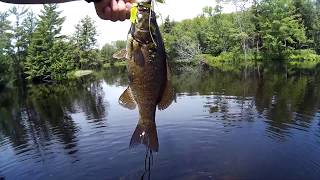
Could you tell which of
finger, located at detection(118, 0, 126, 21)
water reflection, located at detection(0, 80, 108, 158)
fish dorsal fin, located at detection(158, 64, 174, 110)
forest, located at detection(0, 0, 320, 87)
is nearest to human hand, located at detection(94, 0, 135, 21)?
finger, located at detection(118, 0, 126, 21)

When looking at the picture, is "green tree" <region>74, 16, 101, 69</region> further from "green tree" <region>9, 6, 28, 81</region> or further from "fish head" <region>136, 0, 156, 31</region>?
"fish head" <region>136, 0, 156, 31</region>

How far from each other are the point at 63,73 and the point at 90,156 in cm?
4554

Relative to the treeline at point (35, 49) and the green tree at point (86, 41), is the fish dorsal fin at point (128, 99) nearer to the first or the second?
the treeline at point (35, 49)

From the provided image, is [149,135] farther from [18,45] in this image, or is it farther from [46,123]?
[18,45]

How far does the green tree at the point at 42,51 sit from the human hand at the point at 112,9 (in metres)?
55.2

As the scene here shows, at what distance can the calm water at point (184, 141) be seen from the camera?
1240 cm

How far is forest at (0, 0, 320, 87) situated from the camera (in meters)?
56.3

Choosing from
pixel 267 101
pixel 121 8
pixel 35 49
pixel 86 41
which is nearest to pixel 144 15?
pixel 121 8

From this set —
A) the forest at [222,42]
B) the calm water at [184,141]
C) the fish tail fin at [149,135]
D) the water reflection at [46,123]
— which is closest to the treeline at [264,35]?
the forest at [222,42]

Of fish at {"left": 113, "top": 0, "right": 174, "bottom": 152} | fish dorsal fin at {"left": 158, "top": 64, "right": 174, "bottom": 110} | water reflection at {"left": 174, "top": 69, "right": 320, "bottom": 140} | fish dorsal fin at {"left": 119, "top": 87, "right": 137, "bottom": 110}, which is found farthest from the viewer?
water reflection at {"left": 174, "top": 69, "right": 320, "bottom": 140}

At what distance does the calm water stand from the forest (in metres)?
32.7

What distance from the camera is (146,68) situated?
308 cm

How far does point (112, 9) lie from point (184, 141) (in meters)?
Answer: 12.9

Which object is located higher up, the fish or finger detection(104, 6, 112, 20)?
finger detection(104, 6, 112, 20)
